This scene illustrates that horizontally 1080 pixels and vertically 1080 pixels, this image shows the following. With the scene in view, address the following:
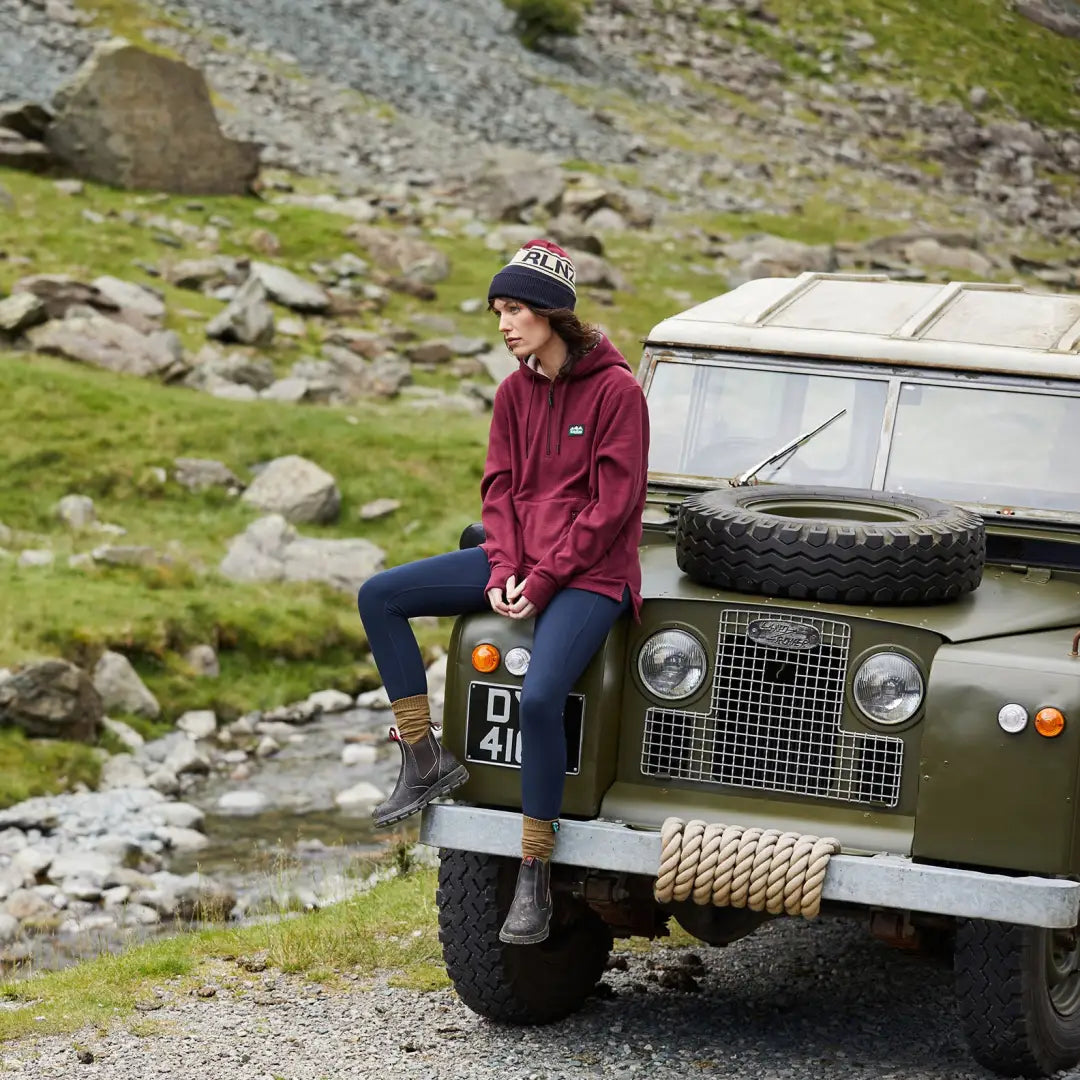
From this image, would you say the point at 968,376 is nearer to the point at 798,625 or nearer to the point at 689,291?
the point at 798,625

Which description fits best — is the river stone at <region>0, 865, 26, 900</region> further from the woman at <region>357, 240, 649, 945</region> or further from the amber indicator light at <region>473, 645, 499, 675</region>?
the amber indicator light at <region>473, 645, 499, 675</region>

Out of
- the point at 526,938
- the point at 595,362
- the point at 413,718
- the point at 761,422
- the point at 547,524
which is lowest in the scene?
the point at 526,938

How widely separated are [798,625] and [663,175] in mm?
48451

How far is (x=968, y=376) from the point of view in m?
7.85

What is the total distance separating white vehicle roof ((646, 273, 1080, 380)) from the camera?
7.87m

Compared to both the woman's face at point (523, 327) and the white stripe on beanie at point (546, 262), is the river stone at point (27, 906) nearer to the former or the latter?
the woman's face at point (523, 327)

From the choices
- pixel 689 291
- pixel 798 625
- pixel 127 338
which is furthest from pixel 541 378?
pixel 689 291

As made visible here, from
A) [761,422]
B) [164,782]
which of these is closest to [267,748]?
[164,782]

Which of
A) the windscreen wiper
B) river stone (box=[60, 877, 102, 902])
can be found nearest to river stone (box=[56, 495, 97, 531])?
river stone (box=[60, 877, 102, 902])

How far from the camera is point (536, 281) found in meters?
6.43

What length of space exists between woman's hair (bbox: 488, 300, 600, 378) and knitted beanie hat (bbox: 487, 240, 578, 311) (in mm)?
28

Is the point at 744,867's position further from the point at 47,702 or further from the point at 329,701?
the point at 329,701

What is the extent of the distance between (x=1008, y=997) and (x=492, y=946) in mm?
1946

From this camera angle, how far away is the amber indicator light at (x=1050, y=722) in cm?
→ 585
